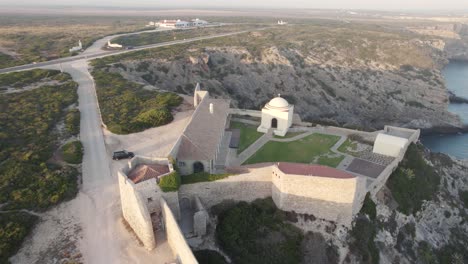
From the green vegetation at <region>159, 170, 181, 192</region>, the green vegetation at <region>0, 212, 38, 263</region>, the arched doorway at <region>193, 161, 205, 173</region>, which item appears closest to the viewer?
the green vegetation at <region>0, 212, 38, 263</region>

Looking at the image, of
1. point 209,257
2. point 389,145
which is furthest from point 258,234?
point 389,145

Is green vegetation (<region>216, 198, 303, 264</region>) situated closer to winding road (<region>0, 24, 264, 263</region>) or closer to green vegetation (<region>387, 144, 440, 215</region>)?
winding road (<region>0, 24, 264, 263</region>)

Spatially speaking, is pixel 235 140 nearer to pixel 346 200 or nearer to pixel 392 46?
pixel 346 200

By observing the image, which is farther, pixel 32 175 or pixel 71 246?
pixel 32 175

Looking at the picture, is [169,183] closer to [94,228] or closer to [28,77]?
[94,228]

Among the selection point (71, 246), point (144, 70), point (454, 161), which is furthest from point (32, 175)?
point (454, 161)

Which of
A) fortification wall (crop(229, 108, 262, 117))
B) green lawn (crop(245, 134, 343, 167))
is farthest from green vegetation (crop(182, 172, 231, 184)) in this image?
fortification wall (crop(229, 108, 262, 117))
